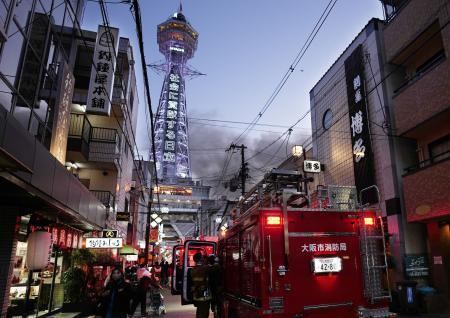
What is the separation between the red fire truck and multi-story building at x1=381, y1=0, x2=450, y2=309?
7.77 m

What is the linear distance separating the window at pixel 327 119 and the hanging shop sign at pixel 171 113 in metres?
135

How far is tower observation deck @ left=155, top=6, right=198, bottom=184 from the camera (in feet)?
508

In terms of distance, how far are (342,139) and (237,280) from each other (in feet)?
45.8

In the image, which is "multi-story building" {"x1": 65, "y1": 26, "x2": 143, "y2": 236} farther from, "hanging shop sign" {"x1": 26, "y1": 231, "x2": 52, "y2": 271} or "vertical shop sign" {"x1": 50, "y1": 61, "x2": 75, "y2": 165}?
"hanging shop sign" {"x1": 26, "y1": 231, "x2": 52, "y2": 271}

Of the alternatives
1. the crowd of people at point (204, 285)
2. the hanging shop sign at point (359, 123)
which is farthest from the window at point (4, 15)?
the hanging shop sign at point (359, 123)

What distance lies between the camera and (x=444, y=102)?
1385 cm

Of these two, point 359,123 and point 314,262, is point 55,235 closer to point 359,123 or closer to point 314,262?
point 314,262

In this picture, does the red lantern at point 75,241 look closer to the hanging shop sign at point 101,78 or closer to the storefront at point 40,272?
the storefront at point 40,272

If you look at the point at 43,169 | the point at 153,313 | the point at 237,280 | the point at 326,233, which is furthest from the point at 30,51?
the point at 153,313

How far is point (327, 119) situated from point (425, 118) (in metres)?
8.03

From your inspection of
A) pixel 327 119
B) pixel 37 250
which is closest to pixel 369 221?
pixel 37 250

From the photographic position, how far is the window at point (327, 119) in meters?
22.0

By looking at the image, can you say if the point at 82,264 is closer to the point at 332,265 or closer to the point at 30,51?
the point at 30,51

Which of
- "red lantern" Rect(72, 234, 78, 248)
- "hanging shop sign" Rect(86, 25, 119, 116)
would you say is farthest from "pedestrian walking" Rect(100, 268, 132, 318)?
"hanging shop sign" Rect(86, 25, 119, 116)
